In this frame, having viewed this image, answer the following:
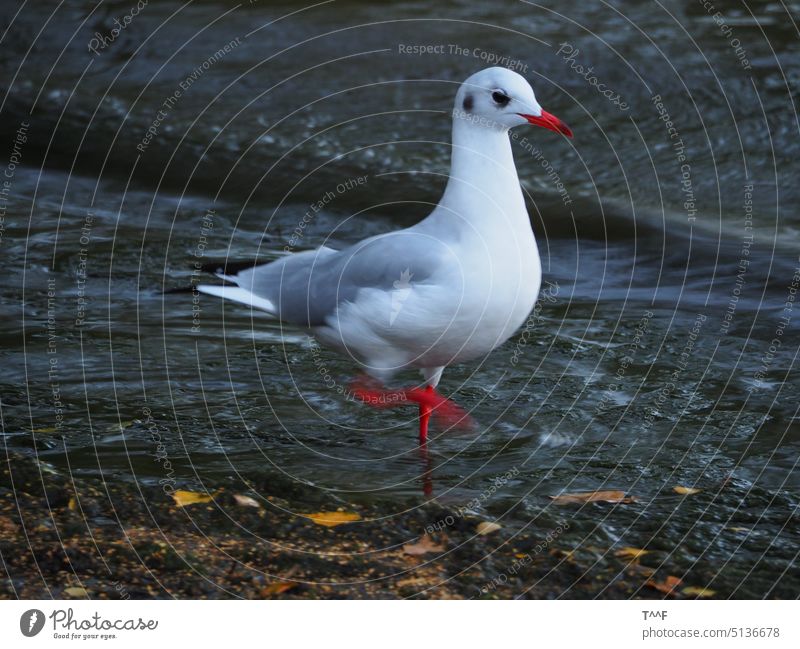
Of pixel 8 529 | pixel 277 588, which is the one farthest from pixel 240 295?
pixel 277 588

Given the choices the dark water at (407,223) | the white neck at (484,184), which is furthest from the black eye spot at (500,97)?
the dark water at (407,223)

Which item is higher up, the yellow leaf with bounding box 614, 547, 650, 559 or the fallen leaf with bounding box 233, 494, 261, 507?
the fallen leaf with bounding box 233, 494, 261, 507

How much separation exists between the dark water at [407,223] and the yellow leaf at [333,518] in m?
0.16

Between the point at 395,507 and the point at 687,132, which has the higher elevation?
the point at 687,132

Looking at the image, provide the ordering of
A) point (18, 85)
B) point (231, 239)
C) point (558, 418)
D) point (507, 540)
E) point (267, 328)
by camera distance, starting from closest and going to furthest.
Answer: point (507, 540), point (558, 418), point (267, 328), point (231, 239), point (18, 85)

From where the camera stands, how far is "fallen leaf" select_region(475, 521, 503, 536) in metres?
4.86

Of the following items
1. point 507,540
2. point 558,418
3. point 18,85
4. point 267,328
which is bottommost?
point 507,540

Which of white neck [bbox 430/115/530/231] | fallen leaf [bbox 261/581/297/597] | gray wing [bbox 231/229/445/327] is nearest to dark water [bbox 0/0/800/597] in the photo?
gray wing [bbox 231/229/445/327]

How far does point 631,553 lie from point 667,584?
0.84 feet

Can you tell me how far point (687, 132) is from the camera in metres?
11.5

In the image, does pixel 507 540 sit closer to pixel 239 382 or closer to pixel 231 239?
pixel 239 382

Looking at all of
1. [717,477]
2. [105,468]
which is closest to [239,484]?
[105,468]

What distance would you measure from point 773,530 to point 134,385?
341cm

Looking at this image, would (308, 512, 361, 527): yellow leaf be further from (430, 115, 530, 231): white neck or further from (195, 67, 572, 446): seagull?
(430, 115, 530, 231): white neck
